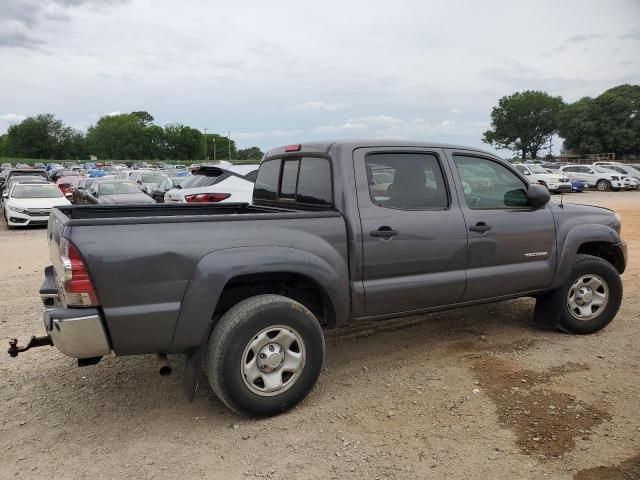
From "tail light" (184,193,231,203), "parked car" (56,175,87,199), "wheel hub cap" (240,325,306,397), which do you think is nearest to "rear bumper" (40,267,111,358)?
"wheel hub cap" (240,325,306,397)

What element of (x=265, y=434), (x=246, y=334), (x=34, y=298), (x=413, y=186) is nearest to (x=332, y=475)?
(x=265, y=434)

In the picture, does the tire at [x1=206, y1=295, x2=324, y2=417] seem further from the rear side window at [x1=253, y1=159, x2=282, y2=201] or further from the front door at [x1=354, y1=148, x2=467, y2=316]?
the rear side window at [x1=253, y1=159, x2=282, y2=201]

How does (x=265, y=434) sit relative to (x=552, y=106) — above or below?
below

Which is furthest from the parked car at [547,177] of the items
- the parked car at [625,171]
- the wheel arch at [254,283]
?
the wheel arch at [254,283]

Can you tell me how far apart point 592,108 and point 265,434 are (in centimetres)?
7078

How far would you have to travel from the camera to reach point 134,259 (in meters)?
3.11

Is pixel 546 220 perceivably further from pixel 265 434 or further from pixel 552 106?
pixel 552 106

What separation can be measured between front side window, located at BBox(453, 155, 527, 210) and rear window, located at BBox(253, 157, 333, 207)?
1205 mm

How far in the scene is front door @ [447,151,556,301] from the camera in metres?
4.43

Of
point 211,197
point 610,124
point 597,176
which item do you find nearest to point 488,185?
point 211,197

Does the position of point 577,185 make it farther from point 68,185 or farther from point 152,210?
point 152,210

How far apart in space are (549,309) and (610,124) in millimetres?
65628

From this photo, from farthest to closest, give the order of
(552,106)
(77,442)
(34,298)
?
(552,106)
(34,298)
(77,442)

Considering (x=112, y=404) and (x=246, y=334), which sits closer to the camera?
(x=246, y=334)
